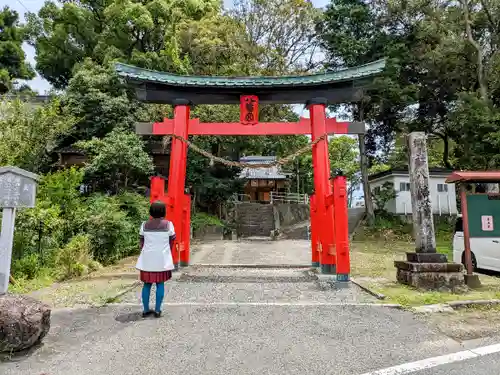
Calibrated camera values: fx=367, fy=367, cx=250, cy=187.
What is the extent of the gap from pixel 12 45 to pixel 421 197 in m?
30.1

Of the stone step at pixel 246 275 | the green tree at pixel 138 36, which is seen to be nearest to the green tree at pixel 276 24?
the green tree at pixel 138 36

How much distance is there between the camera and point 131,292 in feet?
23.2

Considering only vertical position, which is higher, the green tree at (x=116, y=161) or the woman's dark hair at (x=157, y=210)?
the green tree at (x=116, y=161)

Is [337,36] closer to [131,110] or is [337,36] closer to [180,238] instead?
[131,110]

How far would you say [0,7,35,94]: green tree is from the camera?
26.7 metres

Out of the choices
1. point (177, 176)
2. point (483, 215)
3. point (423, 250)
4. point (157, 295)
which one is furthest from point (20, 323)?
point (483, 215)

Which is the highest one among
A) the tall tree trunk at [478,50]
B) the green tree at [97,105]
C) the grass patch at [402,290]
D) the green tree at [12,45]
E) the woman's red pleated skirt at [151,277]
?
the green tree at [12,45]

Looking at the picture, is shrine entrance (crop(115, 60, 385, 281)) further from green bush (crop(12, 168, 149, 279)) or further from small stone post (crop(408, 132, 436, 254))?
green bush (crop(12, 168, 149, 279))

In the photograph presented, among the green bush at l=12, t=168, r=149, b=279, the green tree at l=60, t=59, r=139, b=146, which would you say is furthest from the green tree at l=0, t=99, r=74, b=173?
the green tree at l=60, t=59, r=139, b=146

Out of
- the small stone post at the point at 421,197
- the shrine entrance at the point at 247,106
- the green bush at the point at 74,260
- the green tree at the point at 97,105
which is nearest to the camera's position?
the small stone post at the point at 421,197

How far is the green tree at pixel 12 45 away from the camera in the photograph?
26.7m

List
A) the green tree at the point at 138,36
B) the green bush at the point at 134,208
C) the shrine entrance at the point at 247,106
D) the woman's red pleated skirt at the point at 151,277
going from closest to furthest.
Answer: the woman's red pleated skirt at the point at 151,277
the shrine entrance at the point at 247,106
the green bush at the point at 134,208
the green tree at the point at 138,36

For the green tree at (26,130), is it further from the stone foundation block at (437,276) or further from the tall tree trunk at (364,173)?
the tall tree trunk at (364,173)

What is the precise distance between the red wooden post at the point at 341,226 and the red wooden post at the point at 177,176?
414 centimetres
